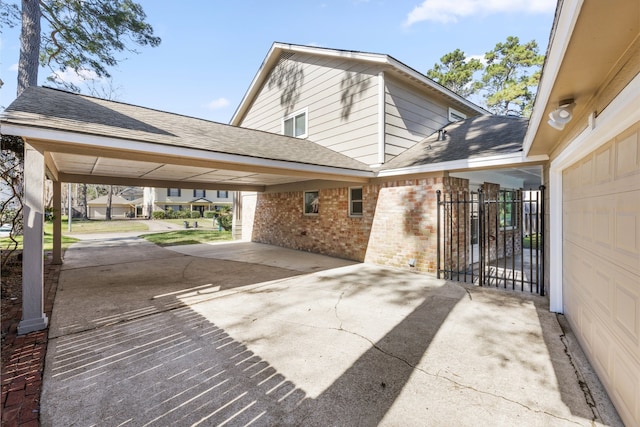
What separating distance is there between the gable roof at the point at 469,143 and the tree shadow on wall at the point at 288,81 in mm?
5076

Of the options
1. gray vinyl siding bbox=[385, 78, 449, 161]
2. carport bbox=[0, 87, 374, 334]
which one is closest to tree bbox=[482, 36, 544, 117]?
gray vinyl siding bbox=[385, 78, 449, 161]

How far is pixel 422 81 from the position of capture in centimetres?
907

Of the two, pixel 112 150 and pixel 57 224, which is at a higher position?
pixel 112 150

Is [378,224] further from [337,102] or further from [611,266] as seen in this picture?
[611,266]

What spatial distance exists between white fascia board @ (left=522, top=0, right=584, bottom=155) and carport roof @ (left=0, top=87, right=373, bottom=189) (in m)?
4.65

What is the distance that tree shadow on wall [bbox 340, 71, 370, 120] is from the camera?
8984mm

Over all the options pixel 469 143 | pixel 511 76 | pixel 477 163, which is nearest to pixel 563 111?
pixel 477 163

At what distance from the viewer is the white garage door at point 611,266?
2.21 meters

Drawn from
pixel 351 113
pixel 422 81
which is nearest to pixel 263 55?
pixel 351 113

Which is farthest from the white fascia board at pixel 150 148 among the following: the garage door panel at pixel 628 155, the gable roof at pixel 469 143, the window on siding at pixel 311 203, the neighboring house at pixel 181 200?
the neighboring house at pixel 181 200

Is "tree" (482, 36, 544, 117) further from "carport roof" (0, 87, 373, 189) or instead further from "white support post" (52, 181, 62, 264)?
"white support post" (52, 181, 62, 264)

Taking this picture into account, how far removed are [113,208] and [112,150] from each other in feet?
165

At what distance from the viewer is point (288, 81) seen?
1168 cm

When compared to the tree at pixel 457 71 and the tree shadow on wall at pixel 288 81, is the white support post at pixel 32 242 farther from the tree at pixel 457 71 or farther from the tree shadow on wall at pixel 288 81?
the tree at pixel 457 71
